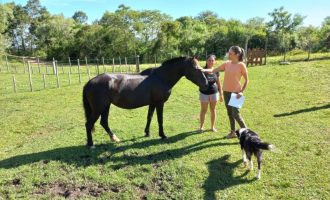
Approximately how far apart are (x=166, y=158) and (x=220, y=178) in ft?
3.86

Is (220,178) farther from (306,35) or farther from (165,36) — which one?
(306,35)

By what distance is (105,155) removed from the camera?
6023mm

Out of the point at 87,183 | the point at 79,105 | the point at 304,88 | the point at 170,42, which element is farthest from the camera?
the point at 170,42

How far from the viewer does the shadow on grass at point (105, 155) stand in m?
5.75

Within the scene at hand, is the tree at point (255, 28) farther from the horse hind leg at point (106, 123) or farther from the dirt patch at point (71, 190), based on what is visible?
the dirt patch at point (71, 190)

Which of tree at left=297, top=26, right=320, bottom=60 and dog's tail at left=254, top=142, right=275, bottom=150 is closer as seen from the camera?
dog's tail at left=254, top=142, right=275, bottom=150

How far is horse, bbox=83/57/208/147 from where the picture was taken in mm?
6168

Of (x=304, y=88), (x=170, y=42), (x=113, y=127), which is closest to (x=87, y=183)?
(x=113, y=127)

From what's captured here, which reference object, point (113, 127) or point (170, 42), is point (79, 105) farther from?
point (170, 42)

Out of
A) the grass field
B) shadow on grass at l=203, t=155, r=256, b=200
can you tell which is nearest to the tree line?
the grass field

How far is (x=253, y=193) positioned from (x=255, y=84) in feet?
36.0

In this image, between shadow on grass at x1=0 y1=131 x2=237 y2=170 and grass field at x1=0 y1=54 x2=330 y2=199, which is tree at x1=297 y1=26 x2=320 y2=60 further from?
shadow on grass at x1=0 y1=131 x2=237 y2=170

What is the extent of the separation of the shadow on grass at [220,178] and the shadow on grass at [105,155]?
2.46 feet

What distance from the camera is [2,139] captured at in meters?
8.14
